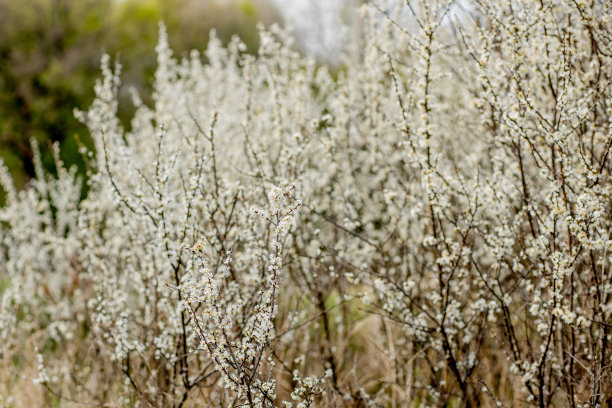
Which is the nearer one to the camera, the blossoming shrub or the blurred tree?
the blossoming shrub

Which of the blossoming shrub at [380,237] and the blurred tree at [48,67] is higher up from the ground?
the blurred tree at [48,67]

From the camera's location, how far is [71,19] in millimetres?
9203

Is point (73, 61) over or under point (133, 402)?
over

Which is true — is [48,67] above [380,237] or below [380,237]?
above

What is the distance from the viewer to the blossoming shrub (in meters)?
2.34

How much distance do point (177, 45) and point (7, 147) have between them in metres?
5.41

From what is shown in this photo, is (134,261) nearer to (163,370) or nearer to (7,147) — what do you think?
(163,370)

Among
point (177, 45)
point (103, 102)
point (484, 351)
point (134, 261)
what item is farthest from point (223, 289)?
point (177, 45)

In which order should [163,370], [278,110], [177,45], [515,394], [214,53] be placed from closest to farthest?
1. [515,394]
2. [163,370]
3. [278,110]
4. [214,53]
5. [177,45]

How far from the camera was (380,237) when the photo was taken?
14.3 ft

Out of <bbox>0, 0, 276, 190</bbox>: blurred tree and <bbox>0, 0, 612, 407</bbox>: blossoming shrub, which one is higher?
<bbox>0, 0, 276, 190</bbox>: blurred tree

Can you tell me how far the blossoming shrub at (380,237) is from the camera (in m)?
2.34

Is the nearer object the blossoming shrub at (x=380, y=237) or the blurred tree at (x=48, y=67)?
the blossoming shrub at (x=380, y=237)

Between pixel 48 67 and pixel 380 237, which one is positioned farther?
pixel 48 67
